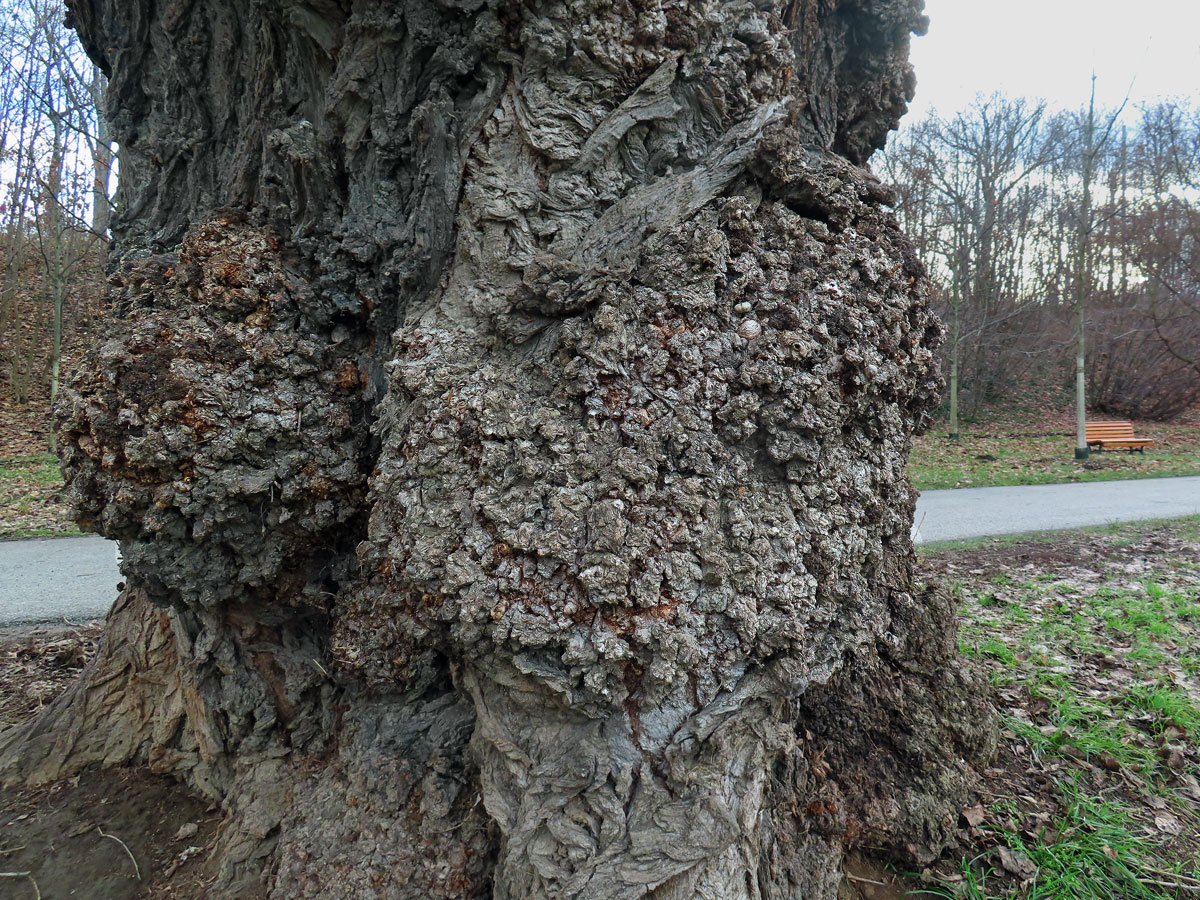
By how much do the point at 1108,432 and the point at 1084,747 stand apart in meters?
16.8

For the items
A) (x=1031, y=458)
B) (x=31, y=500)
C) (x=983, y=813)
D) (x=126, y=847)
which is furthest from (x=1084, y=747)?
(x=1031, y=458)

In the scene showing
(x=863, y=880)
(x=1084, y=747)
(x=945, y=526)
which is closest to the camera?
(x=863, y=880)

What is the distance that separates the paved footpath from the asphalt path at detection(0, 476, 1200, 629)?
1 cm

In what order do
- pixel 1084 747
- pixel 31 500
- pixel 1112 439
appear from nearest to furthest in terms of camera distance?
pixel 1084 747 < pixel 31 500 < pixel 1112 439

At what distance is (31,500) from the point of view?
29.9ft

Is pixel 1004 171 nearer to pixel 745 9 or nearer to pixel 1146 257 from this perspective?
pixel 1146 257

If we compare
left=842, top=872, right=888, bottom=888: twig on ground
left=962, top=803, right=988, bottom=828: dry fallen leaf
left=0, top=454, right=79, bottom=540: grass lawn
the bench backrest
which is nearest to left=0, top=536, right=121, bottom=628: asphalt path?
left=0, top=454, right=79, bottom=540: grass lawn

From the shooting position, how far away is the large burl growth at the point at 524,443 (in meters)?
1.65

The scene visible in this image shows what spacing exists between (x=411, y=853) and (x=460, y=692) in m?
0.44

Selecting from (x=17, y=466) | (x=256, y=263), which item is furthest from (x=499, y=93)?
(x=17, y=466)

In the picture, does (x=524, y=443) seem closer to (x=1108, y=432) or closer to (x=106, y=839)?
(x=106, y=839)

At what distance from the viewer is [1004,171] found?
20.2 m

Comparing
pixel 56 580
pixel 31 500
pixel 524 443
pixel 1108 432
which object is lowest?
pixel 56 580

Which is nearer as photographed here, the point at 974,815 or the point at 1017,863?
the point at 1017,863
